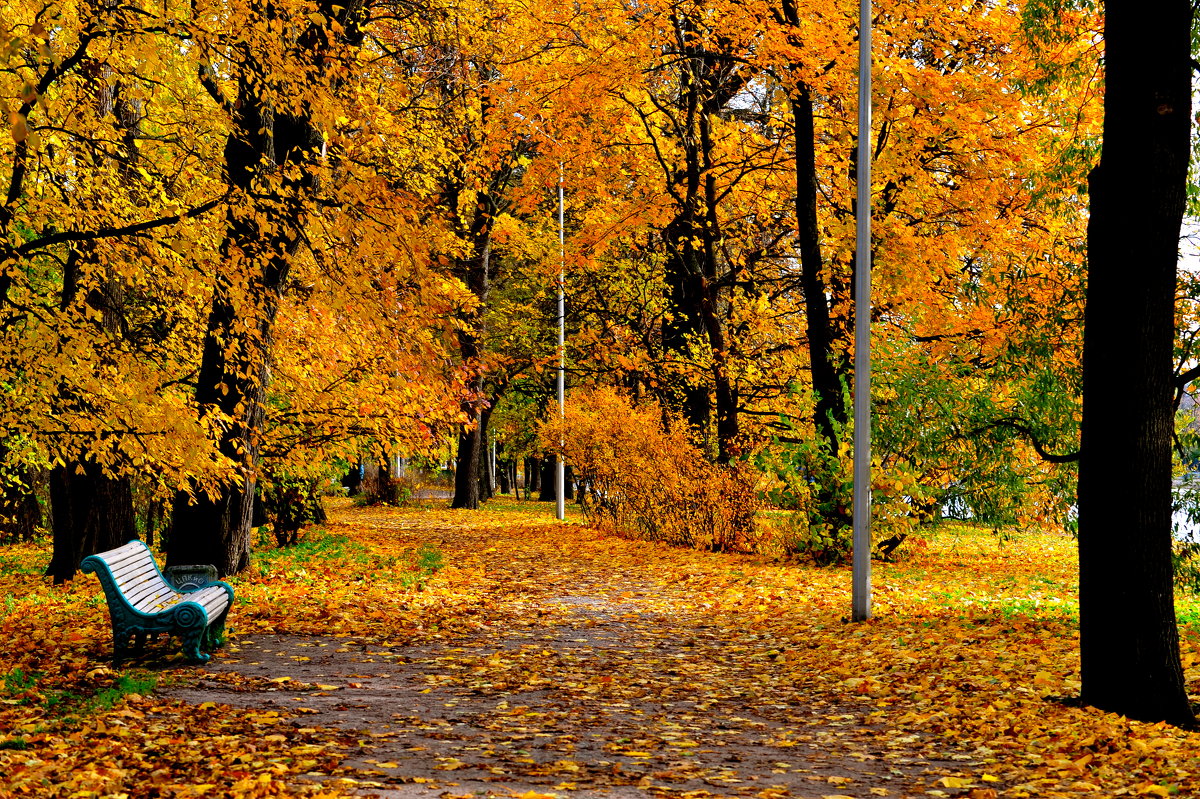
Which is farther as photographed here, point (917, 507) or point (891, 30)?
point (891, 30)

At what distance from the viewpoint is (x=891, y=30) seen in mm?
15555

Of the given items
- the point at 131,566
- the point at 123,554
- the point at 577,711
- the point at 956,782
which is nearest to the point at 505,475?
the point at 131,566

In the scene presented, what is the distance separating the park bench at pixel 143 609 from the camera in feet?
25.5

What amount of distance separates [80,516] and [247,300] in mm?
6764

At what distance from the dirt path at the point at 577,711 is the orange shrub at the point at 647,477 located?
591cm

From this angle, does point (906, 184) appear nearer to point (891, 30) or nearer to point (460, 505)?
point (891, 30)

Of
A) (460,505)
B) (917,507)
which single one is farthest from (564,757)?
(460,505)

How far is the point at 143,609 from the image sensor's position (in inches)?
319

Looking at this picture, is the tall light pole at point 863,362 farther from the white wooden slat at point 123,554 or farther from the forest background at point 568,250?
the white wooden slat at point 123,554

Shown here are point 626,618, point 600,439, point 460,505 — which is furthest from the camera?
point 460,505

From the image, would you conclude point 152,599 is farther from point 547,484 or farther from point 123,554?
point 547,484

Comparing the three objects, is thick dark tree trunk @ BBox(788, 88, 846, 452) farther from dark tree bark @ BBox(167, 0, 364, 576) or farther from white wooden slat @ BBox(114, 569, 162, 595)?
white wooden slat @ BBox(114, 569, 162, 595)

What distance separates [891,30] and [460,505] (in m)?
20.7

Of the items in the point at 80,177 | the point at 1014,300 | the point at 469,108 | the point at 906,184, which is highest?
Answer: the point at 469,108
